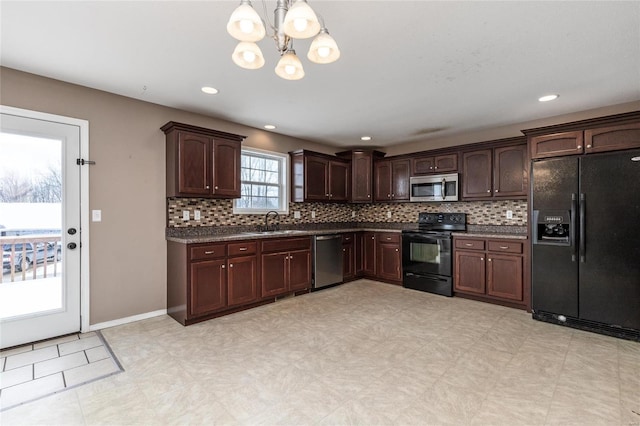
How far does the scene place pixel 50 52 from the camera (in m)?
2.40

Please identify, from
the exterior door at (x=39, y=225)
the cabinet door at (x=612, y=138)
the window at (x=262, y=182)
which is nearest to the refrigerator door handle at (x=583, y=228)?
the cabinet door at (x=612, y=138)

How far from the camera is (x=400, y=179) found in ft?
17.3

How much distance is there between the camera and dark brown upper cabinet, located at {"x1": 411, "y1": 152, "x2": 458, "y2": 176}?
15.3ft

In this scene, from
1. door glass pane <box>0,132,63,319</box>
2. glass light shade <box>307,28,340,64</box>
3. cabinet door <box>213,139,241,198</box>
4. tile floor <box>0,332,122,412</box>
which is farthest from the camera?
cabinet door <box>213,139,241,198</box>

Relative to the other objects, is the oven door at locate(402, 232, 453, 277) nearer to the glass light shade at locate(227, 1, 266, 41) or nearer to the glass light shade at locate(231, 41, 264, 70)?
the glass light shade at locate(231, 41, 264, 70)

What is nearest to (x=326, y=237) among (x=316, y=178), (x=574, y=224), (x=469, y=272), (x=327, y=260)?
(x=327, y=260)

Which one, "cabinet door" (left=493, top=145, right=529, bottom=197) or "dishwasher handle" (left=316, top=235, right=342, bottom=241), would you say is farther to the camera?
Result: "dishwasher handle" (left=316, top=235, right=342, bottom=241)

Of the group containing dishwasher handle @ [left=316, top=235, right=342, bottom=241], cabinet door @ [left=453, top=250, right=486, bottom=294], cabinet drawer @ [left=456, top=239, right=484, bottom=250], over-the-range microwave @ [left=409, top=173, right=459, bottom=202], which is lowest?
cabinet door @ [left=453, top=250, right=486, bottom=294]

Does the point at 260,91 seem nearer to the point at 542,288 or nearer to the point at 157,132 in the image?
the point at 157,132

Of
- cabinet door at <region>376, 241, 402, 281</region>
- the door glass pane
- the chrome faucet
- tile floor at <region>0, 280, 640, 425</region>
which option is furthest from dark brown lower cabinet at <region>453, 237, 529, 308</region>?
the door glass pane

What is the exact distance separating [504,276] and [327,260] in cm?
237

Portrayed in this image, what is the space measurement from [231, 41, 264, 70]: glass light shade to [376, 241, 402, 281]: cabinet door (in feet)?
12.8

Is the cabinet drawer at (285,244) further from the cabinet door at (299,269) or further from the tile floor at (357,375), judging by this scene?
the tile floor at (357,375)

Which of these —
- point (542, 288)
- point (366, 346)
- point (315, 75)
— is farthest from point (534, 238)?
point (315, 75)
